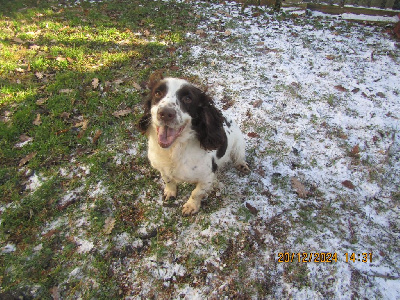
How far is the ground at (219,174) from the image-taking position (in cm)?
260

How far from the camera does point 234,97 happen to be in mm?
4793

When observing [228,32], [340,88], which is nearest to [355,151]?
[340,88]

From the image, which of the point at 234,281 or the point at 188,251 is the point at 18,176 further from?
the point at 234,281

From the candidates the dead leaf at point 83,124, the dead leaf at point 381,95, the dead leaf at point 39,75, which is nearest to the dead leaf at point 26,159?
the dead leaf at point 83,124

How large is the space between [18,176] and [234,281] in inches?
122

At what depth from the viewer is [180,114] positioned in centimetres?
232

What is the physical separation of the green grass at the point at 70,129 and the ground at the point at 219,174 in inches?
0.8

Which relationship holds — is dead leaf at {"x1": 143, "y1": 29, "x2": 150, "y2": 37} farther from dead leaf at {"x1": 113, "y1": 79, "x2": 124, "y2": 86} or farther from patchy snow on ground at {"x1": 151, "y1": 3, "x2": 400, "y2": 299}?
dead leaf at {"x1": 113, "y1": 79, "x2": 124, "y2": 86}

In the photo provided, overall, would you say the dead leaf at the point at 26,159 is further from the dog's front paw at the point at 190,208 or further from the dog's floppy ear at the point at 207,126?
the dog's floppy ear at the point at 207,126

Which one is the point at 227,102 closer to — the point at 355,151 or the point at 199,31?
the point at 355,151

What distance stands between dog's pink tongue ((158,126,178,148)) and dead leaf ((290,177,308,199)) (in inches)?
77.2

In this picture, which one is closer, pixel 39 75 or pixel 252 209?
pixel 252 209

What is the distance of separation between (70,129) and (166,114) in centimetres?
259
